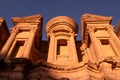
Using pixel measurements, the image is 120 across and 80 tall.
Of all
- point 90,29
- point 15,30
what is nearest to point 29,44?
point 15,30

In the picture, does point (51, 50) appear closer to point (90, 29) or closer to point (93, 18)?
point (90, 29)

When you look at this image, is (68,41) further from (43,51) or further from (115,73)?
(115,73)

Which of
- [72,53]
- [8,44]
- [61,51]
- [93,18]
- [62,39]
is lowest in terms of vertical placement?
[72,53]

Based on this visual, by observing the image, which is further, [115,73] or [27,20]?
[27,20]

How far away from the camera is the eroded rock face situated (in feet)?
65.5

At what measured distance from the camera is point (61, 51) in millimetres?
28141

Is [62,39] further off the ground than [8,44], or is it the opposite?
[62,39]

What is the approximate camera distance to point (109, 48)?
85.0 feet

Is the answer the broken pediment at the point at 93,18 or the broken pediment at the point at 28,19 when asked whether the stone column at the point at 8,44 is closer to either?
the broken pediment at the point at 28,19

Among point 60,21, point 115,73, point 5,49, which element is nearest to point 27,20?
point 60,21

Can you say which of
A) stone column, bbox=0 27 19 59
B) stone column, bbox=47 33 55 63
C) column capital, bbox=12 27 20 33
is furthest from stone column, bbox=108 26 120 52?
stone column, bbox=0 27 19 59

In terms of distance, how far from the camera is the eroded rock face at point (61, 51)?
19969 millimetres

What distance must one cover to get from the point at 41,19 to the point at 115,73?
13.4 meters

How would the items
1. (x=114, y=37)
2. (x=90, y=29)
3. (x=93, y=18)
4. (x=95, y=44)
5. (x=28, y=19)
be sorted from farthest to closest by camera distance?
(x=28, y=19), (x=93, y=18), (x=90, y=29), (x=114, y=37), (x=95, y=44)
